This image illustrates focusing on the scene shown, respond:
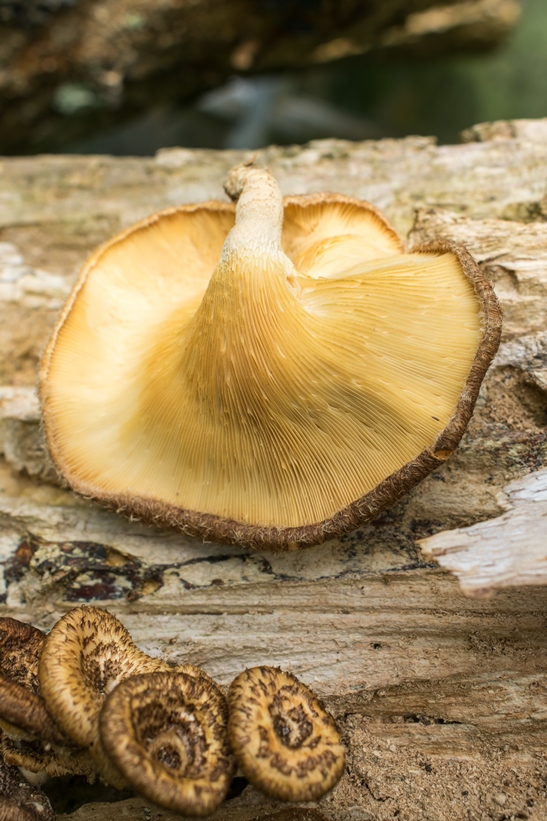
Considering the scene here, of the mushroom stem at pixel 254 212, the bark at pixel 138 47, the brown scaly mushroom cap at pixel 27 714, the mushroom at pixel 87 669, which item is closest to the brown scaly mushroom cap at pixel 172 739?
the mushroom at pixel 87 669

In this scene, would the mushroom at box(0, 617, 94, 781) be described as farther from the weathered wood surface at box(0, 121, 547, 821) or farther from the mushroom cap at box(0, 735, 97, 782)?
the weathered wood surface at box(0, 121, 547, 821)

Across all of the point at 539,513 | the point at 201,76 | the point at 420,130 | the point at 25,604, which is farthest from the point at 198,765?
the point at 420,130

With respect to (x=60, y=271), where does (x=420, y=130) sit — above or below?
above

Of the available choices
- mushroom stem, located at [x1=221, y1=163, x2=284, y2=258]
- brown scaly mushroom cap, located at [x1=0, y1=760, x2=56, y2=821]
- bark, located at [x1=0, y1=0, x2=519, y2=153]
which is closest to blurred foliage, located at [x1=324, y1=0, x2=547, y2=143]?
bark, located at [x1=0, y1=0, x2=519, y2=153]

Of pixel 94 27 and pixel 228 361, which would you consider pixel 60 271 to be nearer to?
pixel 228 361

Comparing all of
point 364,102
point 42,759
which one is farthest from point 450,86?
point 42,759

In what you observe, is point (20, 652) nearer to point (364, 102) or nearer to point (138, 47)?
point (138, 47)

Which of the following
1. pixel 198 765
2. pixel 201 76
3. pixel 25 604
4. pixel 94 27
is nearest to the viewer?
pixel 198 765
